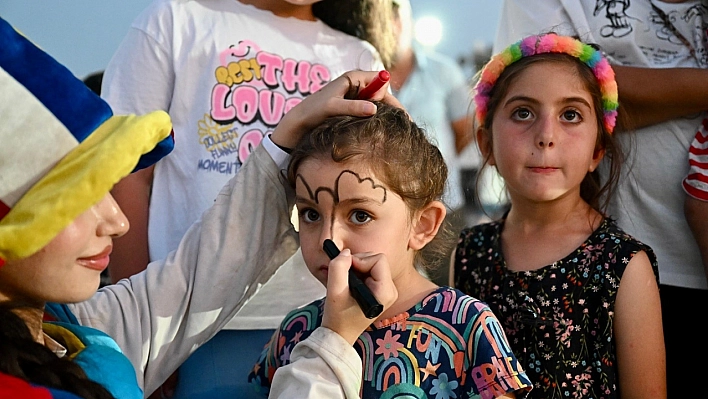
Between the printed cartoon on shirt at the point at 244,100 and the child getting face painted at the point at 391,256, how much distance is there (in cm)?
35

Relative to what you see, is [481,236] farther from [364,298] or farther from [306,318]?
[364,298]

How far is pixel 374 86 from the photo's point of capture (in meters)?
1.52

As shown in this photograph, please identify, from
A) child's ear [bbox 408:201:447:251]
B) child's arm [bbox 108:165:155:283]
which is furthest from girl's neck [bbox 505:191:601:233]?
child's arm [bbox 108:165:155:283]

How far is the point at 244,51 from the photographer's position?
1896 mm

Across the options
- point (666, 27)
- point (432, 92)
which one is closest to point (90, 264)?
point (666, 27)

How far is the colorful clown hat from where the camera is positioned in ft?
3.18

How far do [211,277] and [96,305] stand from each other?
213 millimetres

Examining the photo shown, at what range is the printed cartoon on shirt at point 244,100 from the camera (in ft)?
6.04

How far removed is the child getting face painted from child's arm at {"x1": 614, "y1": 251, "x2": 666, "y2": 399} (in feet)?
1.19

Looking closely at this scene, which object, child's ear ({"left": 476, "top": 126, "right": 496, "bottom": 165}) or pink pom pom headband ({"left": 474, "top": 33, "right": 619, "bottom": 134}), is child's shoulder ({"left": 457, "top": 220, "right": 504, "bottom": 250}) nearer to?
child's ear ({"left": 476, "top": 126, "right": 496, "bottom": 165})

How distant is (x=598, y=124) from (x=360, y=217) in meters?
0.71

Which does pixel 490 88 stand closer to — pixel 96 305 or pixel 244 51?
pixel 244 51

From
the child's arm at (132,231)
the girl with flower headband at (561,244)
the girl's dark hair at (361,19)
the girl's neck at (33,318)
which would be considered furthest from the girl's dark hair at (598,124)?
the girl's neck at (33,318)

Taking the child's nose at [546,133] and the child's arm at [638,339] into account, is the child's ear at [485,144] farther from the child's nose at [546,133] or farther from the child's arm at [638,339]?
the child's arm at [638,339]
